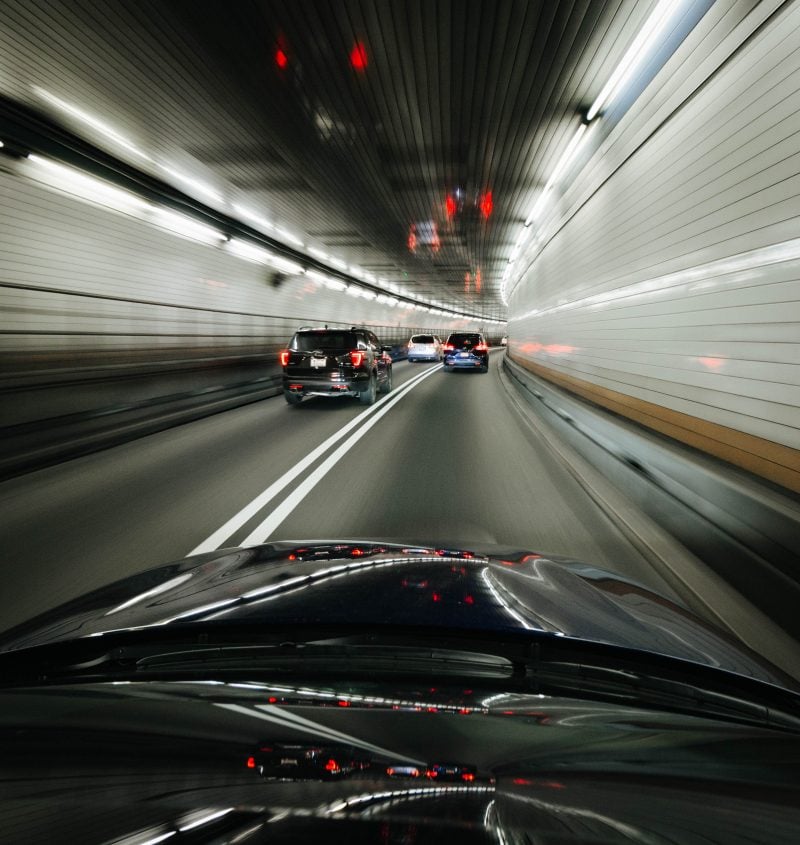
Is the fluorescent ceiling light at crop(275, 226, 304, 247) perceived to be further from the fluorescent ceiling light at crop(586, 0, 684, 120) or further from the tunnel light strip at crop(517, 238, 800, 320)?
the tunnel light strip at crop(517, 238, 800, 320)

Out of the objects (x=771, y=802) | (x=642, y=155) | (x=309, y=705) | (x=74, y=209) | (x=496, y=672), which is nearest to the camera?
(x=771, y=802)

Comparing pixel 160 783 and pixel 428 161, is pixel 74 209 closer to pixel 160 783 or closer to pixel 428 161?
pixel 428 161

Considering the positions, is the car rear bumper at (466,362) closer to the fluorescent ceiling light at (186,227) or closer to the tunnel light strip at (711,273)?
the fluorescent ceiling light at (186,227)

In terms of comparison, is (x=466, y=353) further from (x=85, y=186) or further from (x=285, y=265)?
(x=85, y=186)

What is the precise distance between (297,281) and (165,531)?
26.2 m

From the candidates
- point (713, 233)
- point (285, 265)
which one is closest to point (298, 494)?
point (713, 233)

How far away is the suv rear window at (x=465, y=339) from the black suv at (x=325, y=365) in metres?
14.0

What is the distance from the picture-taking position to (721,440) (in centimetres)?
597

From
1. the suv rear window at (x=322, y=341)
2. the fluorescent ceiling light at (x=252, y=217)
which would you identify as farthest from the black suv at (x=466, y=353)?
the suv rear window at (x=322, y=341)

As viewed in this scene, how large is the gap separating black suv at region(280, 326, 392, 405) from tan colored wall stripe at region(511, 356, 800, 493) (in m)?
6.25

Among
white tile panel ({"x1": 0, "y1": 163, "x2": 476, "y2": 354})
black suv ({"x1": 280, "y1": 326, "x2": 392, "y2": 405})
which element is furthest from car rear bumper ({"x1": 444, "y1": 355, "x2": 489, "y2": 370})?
black suv ({"x1": 280, "y1": 326, "x2": 392, "y2": 405})

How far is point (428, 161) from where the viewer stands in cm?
1549

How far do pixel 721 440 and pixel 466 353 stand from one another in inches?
909

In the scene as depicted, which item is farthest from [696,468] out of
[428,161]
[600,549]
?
[428,161]
